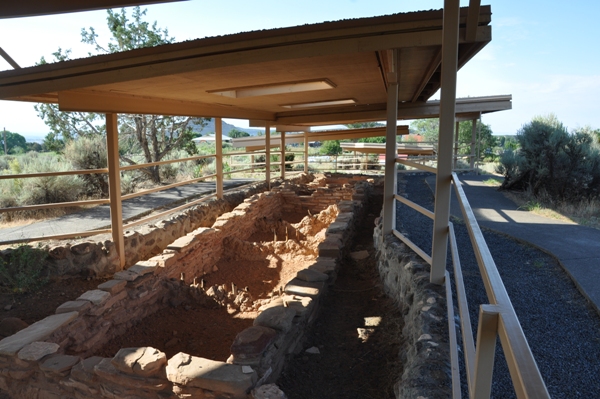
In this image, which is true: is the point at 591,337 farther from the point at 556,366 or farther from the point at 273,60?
the point at 273,60

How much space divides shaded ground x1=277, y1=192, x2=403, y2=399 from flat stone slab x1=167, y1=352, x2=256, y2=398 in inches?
23.5

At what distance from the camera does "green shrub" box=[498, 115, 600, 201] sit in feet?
34.8

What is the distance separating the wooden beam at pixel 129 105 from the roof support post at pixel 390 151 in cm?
335

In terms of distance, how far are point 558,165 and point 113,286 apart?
11.0 metres

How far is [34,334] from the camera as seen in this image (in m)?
3.69

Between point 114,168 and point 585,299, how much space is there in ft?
18.9

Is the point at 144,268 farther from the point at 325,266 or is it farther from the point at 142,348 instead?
the point at 325,266

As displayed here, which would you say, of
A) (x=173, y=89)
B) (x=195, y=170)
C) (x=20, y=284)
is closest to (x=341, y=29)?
(x=173, y=89)

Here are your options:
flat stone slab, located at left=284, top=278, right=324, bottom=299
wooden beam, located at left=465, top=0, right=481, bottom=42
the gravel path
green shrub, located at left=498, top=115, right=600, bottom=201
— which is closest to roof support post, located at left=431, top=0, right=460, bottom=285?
wooden beam, located at left=465, top=0, right=481, bottom=42

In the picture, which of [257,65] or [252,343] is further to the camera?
[257,65]

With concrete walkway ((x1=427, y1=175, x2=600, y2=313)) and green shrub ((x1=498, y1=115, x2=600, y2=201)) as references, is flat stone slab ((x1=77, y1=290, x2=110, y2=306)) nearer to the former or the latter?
concrete walkway ((x1=427, y1=175, x2=600, y2=313))

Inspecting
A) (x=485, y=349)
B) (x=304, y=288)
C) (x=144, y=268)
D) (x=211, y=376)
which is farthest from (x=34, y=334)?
(x=485, y=349)

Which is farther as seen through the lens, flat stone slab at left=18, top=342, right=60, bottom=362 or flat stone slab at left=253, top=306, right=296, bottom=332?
flat stone slab at left=253, top=306, right=296, bottom=332

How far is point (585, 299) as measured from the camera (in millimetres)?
3736
